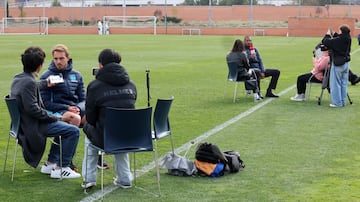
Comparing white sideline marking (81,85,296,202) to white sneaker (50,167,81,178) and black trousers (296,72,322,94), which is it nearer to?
white sneaker (50,167,81,178)

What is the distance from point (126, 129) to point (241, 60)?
832 cm

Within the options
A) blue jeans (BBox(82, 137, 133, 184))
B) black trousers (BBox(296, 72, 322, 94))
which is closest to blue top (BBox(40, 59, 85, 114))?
blue jeans (BBox(82, 137, 133, 184))

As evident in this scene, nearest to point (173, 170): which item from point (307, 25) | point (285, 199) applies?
point (285, 199)

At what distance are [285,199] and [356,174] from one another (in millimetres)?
1511

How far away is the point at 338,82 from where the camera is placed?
558 inches

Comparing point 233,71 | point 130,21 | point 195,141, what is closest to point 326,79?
point 233,71

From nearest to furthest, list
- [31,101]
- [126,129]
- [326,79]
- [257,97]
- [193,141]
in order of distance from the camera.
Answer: [126,129] < [31,101] < [193,141] < [326,79] < [257,97]

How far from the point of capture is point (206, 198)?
23.4 ft

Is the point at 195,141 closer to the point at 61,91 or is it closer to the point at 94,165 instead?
the point at 61,91

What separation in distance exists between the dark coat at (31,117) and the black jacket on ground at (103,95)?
0.67 metres

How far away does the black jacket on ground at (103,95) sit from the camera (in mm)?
7098

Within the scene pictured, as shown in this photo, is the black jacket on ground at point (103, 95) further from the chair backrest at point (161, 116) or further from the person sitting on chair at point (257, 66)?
the person sitting on chair at point (257, 66)

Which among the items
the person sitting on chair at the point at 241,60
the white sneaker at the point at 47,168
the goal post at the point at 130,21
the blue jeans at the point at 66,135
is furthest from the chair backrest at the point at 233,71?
the goal post at the point at 130,21

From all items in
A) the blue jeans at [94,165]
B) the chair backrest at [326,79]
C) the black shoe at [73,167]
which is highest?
the chair backrest at [326,79]
